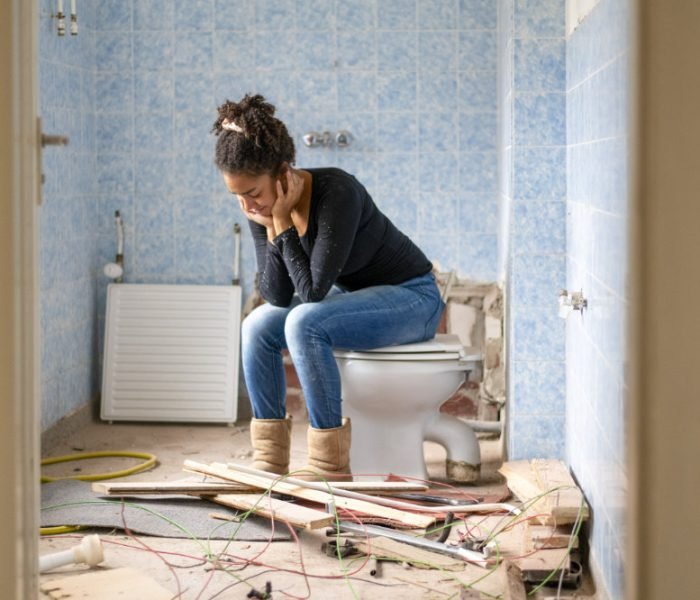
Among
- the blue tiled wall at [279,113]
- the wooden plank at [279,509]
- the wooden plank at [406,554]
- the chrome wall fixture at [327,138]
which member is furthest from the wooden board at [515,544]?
the chrome wall fixture at [327,138]

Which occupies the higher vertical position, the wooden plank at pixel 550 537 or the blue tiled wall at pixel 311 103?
the blue tiled wall at pixel 311 103

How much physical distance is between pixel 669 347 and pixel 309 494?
1.72 meters

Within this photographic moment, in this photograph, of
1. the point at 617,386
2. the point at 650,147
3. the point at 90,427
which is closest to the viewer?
the point at 650,147

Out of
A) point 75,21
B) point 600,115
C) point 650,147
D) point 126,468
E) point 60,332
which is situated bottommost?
point 126,468

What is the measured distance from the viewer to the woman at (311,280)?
10.5ft

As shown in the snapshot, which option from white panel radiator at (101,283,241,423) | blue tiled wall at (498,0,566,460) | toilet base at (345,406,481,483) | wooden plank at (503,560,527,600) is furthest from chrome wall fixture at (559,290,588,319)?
white panel radiator at (101,283,241,423)

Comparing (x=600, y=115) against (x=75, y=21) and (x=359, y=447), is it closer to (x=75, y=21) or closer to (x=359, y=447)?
(x=359, y=447)

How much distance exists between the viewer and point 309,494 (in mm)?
2998

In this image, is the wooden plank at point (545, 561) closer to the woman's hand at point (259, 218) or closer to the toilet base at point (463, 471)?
the toilet base at point (463, 471)

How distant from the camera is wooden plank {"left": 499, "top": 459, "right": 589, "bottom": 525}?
264cm

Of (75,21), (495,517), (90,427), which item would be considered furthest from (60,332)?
(495,517)

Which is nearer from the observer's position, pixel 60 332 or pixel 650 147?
pixel 650 147

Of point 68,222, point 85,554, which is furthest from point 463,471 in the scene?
point 68,222

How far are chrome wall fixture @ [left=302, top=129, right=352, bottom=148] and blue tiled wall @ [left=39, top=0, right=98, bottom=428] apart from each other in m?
0.88
